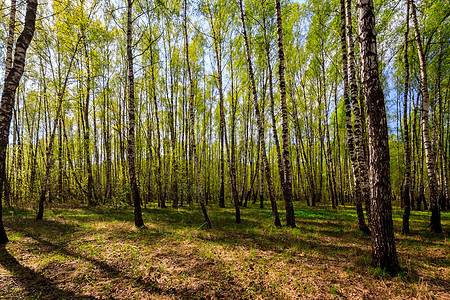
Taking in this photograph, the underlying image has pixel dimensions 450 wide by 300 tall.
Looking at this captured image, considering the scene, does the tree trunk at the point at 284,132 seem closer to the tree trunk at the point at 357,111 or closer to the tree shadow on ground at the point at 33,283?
the tree trunk at the point at 357,111

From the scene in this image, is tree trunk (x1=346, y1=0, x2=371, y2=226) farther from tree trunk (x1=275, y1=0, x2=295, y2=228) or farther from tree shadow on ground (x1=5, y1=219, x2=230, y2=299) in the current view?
tree shadow on ground (x1=5, y1=219, x2=230, y2=299)

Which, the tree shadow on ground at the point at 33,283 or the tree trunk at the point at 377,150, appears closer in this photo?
the tree shadow on ground at the point at 33,283

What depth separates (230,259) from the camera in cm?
486

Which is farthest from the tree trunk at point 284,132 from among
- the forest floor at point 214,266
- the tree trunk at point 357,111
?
the tree trunk at point 357,111

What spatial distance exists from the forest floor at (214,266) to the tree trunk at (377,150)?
47 cm

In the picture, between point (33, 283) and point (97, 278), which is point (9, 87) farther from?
point (97, 278)

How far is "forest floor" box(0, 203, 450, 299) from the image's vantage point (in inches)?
140

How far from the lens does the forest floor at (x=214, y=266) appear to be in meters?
3.55

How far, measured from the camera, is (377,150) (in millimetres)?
3904

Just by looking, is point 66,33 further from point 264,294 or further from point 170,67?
point 264,294

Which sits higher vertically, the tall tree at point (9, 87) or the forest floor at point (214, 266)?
the tall tree at point (9, 87)

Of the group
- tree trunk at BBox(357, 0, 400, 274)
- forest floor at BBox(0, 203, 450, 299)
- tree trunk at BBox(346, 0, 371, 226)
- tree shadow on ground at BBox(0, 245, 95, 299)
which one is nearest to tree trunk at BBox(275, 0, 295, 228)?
forest floor at BBox(0, 203, 450, 299)

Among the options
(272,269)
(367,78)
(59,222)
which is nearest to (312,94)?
(367,78)

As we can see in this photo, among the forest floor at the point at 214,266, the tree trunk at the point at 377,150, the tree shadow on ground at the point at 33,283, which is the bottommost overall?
the forest floor at the point at 214,266
